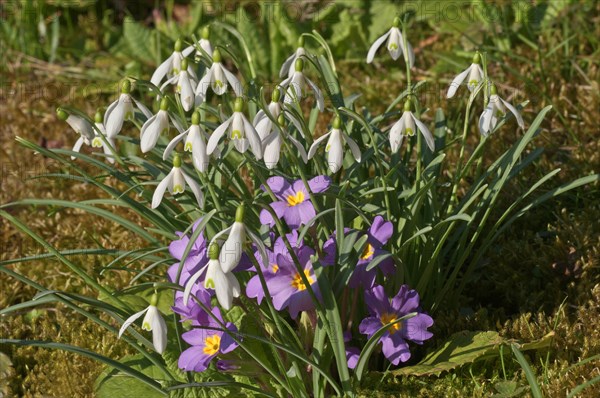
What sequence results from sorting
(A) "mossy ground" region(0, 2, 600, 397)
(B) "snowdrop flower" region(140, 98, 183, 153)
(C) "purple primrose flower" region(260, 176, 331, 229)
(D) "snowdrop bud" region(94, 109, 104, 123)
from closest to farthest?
(B) "snowdrop flower" region(140, 98, 183, 153) < (C) "purple primrose flower" region(260, 176, 331, 229) < (D) "snowdrop bud" region(94, 109, 104, 123) < (A) "mossy ground" region(0, 2, 600, 397)

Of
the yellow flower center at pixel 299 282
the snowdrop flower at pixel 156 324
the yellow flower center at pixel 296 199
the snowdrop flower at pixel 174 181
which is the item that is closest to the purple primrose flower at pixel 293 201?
the yellow flower center at pixel 296 199

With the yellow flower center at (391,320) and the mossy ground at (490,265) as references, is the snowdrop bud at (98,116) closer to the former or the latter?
the mossy ground at (490,265)

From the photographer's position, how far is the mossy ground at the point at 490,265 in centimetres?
224

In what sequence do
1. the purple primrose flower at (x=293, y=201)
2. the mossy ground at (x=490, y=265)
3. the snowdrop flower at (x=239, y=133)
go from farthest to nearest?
the mossy ground at (x=490, y=265), the purple primrose flower at (x=293, y=201), the snowdrop flower at (x=239, y=133)

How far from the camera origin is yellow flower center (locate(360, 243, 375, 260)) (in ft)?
6.71

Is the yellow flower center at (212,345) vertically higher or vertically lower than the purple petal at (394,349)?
higher

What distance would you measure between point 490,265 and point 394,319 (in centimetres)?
75

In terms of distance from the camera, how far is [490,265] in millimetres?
2754

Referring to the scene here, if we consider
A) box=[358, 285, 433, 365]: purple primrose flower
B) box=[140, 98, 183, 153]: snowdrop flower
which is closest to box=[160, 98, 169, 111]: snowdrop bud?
A: box=[140, 98, 183, 153]: snowdrop flower

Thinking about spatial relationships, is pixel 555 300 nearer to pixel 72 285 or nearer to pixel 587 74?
pixel 587 74

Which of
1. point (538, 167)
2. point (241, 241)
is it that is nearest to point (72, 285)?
point (241, 241)

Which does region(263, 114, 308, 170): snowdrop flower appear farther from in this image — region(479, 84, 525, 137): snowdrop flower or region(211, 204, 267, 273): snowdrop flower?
region(479, 84, 525, 137): snowdrop flower

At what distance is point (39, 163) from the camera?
3654mm

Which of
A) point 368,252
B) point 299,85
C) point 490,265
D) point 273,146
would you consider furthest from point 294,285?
point 490,265
